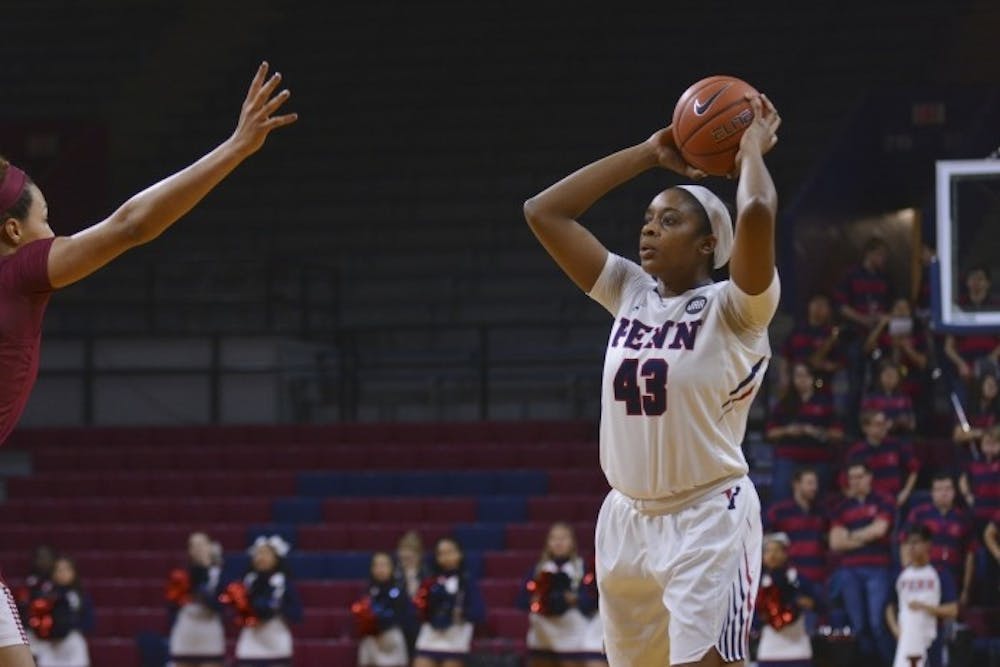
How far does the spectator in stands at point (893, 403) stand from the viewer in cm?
1176

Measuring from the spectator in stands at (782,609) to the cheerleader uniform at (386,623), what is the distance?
7.30ft

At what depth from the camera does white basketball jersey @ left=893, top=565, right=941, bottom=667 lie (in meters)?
10.2

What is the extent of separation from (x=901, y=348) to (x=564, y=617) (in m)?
3.12

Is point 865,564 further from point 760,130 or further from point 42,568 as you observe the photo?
point 760,130

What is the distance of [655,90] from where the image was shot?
16.7 m

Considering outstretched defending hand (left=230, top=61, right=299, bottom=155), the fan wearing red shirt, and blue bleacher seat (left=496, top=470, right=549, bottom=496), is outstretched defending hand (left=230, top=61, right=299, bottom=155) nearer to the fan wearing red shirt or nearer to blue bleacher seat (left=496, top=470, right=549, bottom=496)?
the fan wearing red shirt

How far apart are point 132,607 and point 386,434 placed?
258 cm

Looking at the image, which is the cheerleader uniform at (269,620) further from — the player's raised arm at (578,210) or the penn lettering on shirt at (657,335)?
the penn lettering on shirt at (657,335)

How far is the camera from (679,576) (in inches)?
169

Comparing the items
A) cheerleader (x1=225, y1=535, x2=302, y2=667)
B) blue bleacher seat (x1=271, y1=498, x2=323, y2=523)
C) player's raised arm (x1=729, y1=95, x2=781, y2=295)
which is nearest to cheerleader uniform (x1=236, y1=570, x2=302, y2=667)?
cheerleader (x1=225, y1=535, x2=302, y2=667)

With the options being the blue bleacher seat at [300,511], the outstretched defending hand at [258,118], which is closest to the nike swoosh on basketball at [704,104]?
the outstretched defending hand at [258,118]

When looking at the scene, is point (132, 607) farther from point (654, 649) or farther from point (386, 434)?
point (654, 649)

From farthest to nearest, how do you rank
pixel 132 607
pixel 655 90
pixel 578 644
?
pixel 655 90 < pixel 132 607 < pixel 578 644

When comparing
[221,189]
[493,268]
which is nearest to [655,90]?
[493,268]
